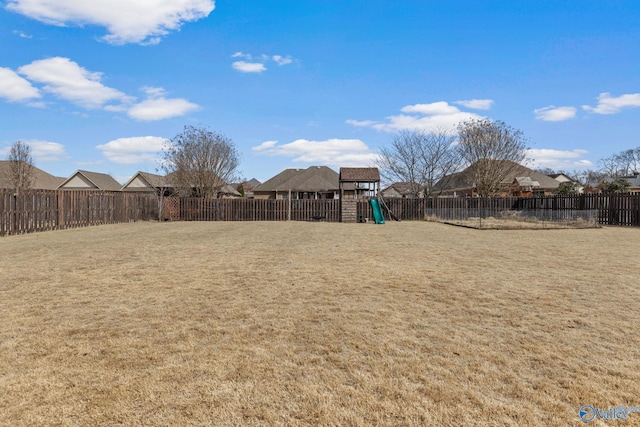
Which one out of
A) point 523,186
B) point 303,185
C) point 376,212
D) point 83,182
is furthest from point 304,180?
point 83,182

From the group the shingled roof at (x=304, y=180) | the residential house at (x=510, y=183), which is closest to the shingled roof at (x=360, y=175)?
the shingled roof at (x=304, y=180)

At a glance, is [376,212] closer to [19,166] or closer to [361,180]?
[361,180]

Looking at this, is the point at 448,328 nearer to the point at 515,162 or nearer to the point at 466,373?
the point at 466,373

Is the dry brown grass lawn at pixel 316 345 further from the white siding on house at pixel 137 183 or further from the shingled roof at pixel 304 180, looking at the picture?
the white siding on house at pixel 137 183

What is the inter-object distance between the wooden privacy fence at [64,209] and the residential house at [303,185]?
2520cm

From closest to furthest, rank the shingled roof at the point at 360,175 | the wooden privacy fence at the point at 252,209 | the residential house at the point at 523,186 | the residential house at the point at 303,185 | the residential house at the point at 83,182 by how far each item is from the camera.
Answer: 1. the wooden privacy fence at the point at 252,209
2. the residential house at the point at 523,186
3. the shingled roof at the point at 360,175
4. the residential house at the point at 303,185
5. the residential house at the point at 83,182

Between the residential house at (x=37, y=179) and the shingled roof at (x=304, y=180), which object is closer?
the residential house at (x=37, y=179)

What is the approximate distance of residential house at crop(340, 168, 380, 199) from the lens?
4316 centimetres

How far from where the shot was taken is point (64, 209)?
19.3 metres

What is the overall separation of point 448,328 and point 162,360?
9.55 ft

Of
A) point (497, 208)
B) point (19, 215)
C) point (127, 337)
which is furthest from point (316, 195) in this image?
point (127, 337)

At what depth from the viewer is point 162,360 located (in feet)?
11.1

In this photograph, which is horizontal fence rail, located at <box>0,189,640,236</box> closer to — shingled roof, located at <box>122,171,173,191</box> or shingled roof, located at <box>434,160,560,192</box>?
shingled roof, located at <box>434,160,560,192</box>

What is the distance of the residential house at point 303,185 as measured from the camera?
50947 mm
